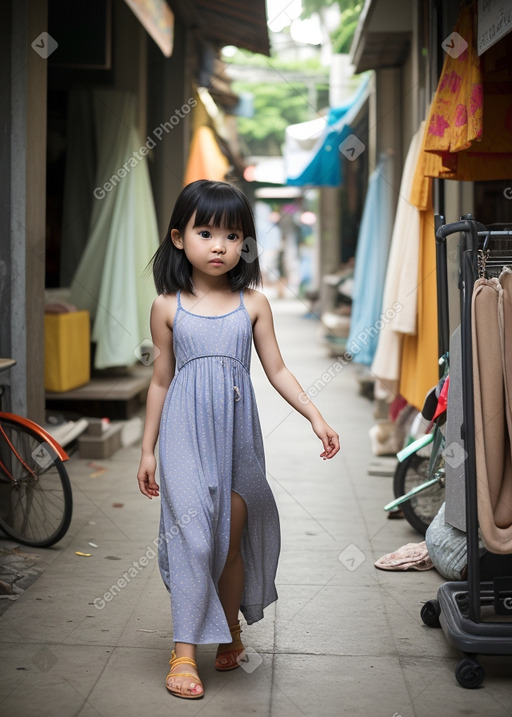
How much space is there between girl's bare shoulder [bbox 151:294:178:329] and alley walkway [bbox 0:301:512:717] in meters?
1.25

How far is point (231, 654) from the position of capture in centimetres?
337

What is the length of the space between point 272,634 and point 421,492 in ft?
5.32

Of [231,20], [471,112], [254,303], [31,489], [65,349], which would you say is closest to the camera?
[254,303]

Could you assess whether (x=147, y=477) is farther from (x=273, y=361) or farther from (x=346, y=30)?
(x=346, y=30)

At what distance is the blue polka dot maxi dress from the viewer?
3084 mm

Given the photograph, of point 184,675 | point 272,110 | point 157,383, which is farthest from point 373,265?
point 272,110

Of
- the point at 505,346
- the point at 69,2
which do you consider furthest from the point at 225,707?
the point at 69,2

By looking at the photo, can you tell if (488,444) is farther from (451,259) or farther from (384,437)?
(384,437)

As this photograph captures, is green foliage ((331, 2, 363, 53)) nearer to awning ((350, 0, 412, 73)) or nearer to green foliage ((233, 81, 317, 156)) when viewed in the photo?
awning ((350, 0, 412, 73))

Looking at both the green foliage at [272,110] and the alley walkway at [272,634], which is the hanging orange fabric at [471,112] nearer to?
the alley walkway at [272,634]

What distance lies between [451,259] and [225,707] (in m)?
3.41

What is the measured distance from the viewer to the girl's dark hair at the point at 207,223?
3.18 metres

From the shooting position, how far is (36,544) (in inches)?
194

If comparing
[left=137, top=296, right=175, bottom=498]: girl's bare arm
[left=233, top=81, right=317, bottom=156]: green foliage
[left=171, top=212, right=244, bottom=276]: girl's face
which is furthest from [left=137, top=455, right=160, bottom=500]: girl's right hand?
[left=233, top=81, right=317, bottom=156]: green foliage
